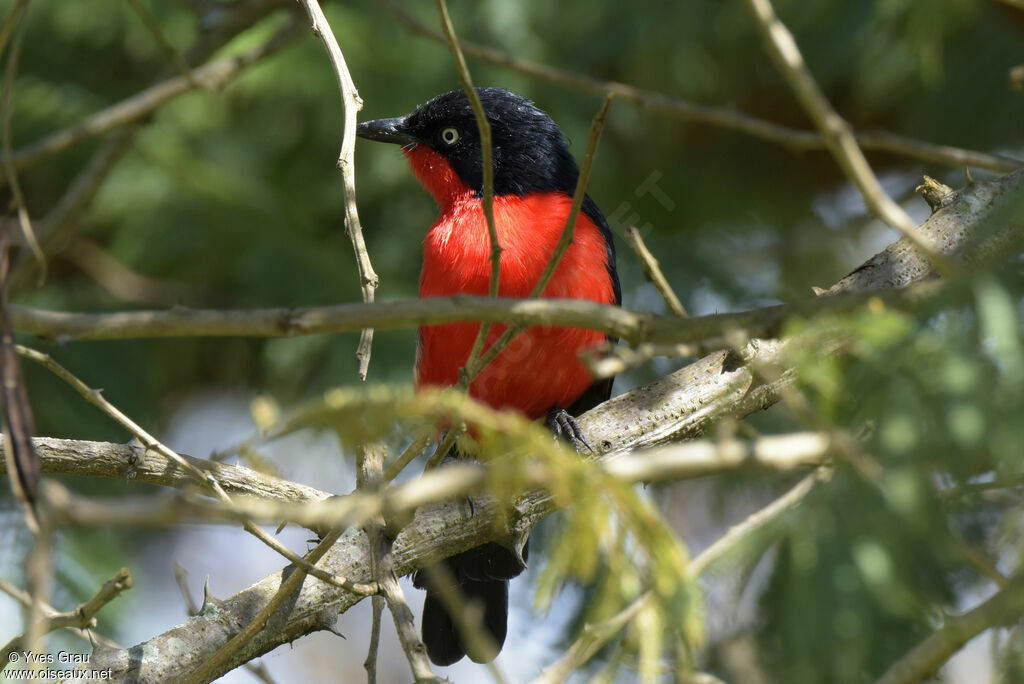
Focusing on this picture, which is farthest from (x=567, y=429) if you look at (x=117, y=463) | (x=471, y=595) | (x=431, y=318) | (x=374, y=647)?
(x=431, y=318)

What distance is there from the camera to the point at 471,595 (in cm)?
420

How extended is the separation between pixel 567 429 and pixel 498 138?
1398 millimetres

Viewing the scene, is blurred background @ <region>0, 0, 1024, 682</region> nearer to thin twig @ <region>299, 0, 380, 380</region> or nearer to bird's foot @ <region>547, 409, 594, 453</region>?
bird's foot @ <region>547, 409, 594, 453</region>

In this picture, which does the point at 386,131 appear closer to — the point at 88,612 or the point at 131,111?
the point at 131,111

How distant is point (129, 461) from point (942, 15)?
89.2 inches

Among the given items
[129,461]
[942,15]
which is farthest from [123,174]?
[942,15]

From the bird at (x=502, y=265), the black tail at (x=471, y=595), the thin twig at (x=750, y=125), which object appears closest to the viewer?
the thin twig at (x=750, y=125)

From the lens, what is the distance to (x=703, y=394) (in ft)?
10.9

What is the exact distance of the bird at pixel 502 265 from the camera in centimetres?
384

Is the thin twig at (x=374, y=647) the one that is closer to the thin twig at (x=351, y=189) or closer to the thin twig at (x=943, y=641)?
the thin twig at (x=351, y=189)

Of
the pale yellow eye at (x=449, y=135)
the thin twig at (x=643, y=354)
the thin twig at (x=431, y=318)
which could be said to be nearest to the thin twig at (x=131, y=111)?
the pale yellow eye at (x=449, y=135)

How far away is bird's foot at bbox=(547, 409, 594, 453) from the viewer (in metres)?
3.41

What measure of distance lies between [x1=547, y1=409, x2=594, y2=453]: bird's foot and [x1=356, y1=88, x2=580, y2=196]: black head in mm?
977

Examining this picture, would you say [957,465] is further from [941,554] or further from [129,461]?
[129,461]
